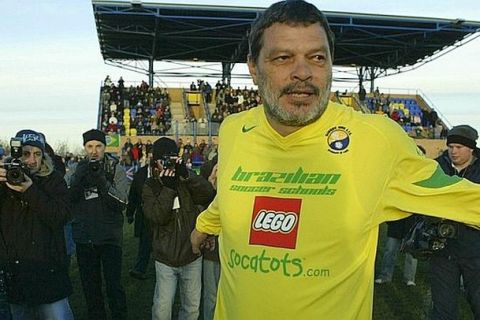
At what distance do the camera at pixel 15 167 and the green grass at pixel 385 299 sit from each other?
3268 mm

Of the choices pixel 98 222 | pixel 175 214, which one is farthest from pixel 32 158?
pixel 98 222

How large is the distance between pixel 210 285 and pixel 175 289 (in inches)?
19.6

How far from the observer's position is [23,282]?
16.0 feet

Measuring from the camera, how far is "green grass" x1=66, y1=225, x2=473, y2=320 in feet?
24.7

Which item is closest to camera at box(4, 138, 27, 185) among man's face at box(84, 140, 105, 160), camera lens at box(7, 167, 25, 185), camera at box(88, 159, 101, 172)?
camera lens at box(7, 167, 25, 185)

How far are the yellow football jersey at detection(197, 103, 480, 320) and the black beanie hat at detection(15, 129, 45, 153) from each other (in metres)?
3.36

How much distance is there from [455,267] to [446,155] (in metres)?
1.09

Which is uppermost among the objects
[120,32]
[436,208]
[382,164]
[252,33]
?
[120,32]

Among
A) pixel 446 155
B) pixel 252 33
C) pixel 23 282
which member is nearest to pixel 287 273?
pixel 252 33

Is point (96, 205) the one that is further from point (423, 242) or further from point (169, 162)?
point (423, 242)

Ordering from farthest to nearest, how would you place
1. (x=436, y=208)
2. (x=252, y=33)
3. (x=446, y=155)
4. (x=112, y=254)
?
(x=112, y=254)
(x=446, y=155)
(x=252, y=33)
(x=436, y=208)

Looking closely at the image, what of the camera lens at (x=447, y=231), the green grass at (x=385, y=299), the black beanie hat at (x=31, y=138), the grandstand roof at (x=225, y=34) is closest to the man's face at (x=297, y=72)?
the camera lens at (x=447, y=231)

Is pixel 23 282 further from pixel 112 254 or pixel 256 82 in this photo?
pixel 256 82

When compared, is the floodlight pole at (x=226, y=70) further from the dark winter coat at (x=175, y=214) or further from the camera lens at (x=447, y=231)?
the camera lens at (x=447, y=231)
